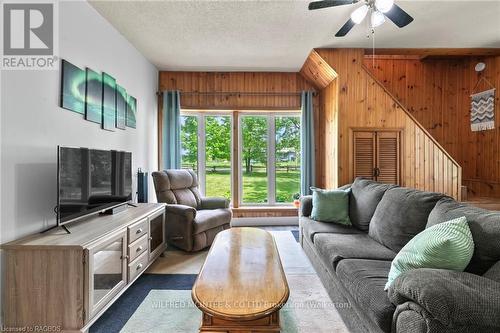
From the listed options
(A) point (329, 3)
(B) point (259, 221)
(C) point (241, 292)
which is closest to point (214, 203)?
(B) point (259, 221)

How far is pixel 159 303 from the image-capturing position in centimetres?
209

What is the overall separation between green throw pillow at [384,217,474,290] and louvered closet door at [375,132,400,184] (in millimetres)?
2410

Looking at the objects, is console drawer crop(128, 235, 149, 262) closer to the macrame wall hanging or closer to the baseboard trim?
the baseboard trim

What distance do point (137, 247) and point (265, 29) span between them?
274cm

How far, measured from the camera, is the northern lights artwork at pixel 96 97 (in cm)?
218

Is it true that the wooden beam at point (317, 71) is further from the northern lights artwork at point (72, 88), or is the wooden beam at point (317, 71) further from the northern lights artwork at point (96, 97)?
the northern lights artwork at point (72, 88)

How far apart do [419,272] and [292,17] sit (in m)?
2.65

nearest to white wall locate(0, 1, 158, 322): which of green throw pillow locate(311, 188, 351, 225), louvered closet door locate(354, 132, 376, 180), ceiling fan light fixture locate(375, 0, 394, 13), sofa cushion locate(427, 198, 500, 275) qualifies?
green throw pillow locate(311, 188, 351, 225)

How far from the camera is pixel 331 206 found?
2918 millimetres

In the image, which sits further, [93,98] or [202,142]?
[202,142]

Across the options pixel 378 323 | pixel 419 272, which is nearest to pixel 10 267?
pixel 378 323

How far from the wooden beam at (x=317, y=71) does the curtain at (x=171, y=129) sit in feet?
7.19

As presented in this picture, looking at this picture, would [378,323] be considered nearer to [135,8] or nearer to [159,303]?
[159,303]

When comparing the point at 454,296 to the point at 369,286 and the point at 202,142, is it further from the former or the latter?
the point at 202,142
